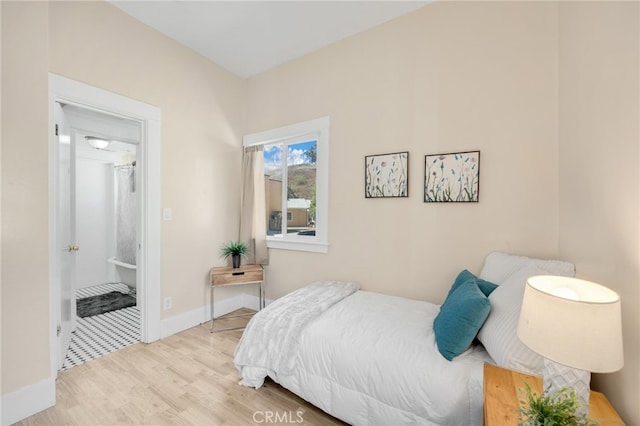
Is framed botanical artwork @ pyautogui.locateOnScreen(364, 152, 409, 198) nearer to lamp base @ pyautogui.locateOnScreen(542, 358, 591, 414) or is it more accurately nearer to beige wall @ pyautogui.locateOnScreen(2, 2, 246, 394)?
lamp base @ pyautogui.locateOnScreen(542, 358, 591, 414)

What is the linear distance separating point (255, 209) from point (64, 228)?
174cm

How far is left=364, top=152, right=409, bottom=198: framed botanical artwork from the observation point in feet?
7.81

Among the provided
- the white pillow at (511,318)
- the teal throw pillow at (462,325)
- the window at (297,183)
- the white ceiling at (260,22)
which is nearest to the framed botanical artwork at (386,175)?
the window at (297,183)

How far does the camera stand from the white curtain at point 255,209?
328cm

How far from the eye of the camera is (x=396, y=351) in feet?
4.79

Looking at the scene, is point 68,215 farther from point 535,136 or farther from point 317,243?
point 535,136

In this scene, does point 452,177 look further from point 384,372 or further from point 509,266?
point 384,372

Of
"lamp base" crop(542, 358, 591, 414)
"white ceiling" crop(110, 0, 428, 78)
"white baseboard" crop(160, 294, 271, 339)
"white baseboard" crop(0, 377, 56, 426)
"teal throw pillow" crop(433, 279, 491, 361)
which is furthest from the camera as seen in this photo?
"white baseboard" crop(160, 294, 271, 339)

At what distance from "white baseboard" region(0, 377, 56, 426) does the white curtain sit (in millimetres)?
1934

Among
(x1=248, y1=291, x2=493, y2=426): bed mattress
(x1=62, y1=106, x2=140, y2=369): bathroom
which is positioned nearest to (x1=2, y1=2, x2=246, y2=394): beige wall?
(x1=62, y1=106, x2=140, y2=369): bathroom

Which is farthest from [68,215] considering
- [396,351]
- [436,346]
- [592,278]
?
[592,278]

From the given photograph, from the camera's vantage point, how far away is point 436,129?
224cm

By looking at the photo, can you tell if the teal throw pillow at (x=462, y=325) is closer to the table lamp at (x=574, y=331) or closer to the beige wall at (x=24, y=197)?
the table lamp at (x=574, y=331)

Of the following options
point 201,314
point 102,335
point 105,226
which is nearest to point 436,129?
point 201,314
